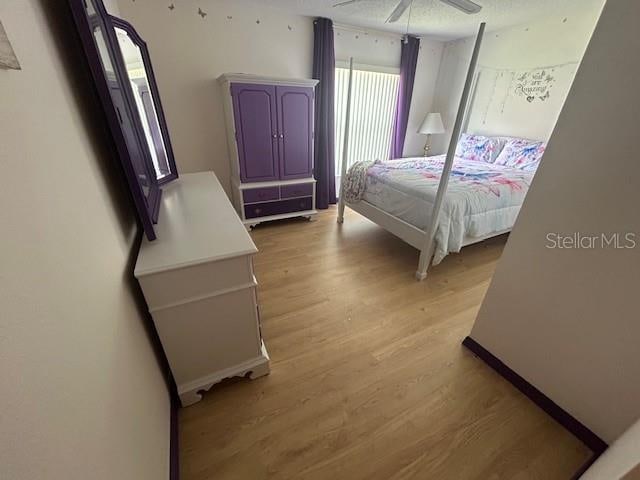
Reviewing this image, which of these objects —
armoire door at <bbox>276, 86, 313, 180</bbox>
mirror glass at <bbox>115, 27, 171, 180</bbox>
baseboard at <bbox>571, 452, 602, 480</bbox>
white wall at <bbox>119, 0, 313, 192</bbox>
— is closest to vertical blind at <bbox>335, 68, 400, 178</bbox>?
white wall at <bbox>119, 0, 313, 192</bbox>

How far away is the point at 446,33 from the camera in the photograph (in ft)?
11.6

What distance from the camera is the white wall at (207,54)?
8.46 ft

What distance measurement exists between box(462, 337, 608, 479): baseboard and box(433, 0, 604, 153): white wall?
297 centimetres

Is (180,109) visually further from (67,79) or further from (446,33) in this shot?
(446,33)

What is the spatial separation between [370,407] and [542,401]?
0.86 meters

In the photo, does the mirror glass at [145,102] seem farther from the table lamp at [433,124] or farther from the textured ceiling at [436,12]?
the table lamp at [433,124]

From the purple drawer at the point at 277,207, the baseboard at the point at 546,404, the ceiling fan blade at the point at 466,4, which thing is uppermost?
the ceiling fan blade at the point at 466,4

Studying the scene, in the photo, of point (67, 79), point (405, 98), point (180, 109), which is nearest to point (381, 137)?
point (405, 98)

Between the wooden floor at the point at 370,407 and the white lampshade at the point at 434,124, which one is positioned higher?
the white lampshade at the point at 434,124

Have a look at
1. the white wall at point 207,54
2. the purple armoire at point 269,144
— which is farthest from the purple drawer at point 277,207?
the white wall at point 207,54

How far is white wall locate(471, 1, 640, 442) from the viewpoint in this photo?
3.04ft

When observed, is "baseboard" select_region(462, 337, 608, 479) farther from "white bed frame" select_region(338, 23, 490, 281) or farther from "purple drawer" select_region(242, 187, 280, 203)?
"purple drawer" select_region(242, 187, 280, 203)

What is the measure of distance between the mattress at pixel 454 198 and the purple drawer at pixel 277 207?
0.84m

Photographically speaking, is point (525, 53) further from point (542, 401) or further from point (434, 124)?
point (542, 401)
